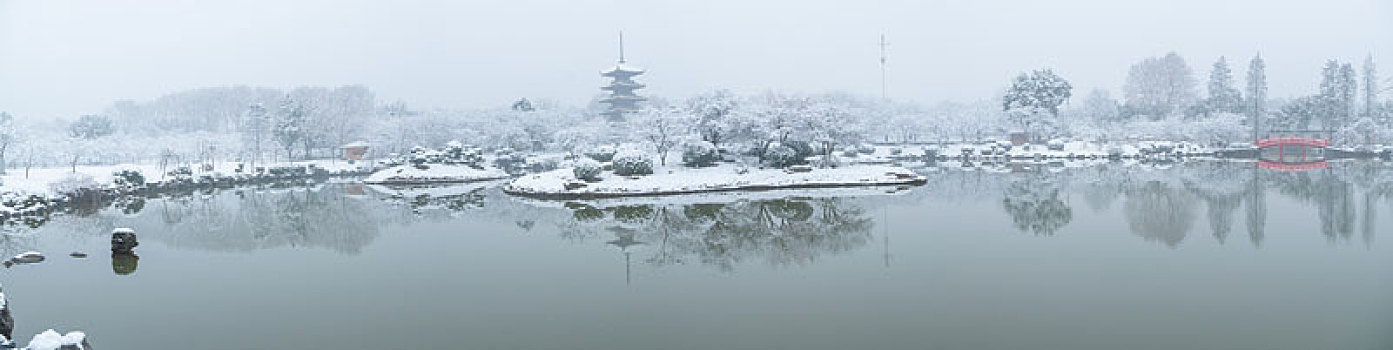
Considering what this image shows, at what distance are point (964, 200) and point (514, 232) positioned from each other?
44.5 feet

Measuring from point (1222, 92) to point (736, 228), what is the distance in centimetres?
5810

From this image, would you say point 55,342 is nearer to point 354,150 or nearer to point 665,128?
point 665,128

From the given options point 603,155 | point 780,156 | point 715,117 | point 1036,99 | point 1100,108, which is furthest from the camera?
point 1100,108

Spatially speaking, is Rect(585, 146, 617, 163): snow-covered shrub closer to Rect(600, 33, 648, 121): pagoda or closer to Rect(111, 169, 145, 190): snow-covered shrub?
Rect(111, 169, 145, 190): snow-covered shrub

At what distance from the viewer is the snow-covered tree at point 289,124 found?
164ft

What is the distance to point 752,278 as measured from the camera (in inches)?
451

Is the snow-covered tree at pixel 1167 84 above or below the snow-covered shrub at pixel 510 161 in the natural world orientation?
above

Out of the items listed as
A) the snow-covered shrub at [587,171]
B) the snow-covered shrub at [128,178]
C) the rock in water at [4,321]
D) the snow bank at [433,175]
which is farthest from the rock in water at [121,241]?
the snow bank at [433,175]

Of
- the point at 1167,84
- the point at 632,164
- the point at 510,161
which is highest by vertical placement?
the point at 1167,84

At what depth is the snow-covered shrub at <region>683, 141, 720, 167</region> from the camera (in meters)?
31.3

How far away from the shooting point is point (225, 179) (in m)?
39.2

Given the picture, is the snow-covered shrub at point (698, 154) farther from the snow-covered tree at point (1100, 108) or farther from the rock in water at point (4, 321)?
the snow-covered tree at point (1100, 108)

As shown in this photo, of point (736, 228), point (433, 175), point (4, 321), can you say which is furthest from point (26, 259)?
point (433, 175)

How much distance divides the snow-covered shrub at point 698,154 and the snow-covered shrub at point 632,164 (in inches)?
82.1
